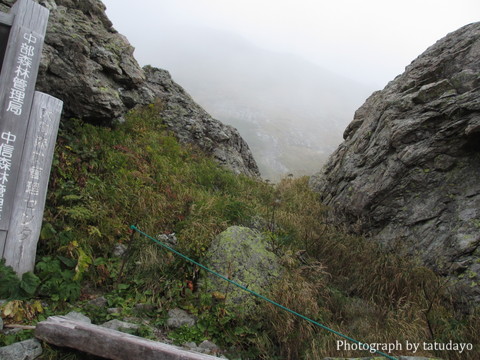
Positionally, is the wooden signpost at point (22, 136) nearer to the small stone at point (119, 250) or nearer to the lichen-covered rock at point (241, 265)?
the small stone at point (119, 250)

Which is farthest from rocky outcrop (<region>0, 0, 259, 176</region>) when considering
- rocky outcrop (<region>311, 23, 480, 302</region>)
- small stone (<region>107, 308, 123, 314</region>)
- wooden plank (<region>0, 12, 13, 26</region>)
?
rocky outcrop (<region>311, 23, 480, 302</region>)

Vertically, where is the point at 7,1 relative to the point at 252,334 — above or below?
above

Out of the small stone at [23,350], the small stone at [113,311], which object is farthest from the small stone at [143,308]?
the small stone at [23,350]

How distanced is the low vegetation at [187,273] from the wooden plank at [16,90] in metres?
0.83

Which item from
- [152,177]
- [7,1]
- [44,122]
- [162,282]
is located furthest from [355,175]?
[7,1]

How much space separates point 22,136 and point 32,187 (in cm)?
71

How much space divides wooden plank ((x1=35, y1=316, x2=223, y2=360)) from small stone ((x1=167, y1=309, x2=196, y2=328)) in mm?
1021

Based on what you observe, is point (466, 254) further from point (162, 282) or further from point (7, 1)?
point (7, 1)

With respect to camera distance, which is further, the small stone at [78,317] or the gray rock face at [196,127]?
the gray rock face at [196,127]

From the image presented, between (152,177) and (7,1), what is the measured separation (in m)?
4.80

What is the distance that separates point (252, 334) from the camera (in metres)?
3.89

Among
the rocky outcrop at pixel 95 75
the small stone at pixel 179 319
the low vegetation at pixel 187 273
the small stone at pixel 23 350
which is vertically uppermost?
the rocky outcrop at pixel 95 75

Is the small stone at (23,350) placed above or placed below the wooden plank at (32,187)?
below

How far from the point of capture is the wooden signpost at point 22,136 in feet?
12.8
